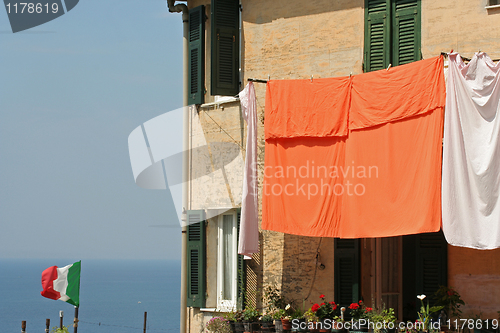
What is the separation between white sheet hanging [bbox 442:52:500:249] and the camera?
8.63 metres

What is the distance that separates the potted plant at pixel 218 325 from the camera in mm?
11266

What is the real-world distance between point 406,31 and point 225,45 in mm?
3400

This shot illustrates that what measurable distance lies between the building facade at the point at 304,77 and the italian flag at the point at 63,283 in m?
3.64

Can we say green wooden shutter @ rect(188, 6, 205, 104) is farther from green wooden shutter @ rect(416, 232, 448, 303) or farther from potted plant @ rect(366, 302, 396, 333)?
potted plant @ rect(366, 302, 396, 333)

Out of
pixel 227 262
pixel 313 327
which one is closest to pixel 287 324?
pixel 313 327

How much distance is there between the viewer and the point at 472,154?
28.9 ft

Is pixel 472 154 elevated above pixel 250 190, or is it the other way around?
pixel 472 154

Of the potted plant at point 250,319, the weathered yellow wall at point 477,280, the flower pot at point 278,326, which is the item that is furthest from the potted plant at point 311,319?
the weathered yellow wall at point 477,280

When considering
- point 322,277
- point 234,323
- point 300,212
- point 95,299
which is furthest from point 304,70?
point 95,299

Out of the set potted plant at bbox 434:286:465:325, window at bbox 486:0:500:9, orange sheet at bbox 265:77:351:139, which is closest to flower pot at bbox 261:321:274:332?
potted plant at bbox 434:286:465:325

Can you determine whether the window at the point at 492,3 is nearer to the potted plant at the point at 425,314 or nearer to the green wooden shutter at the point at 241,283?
the potted plant at the point at 425,314

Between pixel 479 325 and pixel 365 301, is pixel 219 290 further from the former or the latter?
pixel 479 325

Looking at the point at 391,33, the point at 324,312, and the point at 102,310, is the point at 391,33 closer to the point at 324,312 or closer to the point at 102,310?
the point at 324,312

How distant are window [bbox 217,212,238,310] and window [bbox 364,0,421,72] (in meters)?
3.79
